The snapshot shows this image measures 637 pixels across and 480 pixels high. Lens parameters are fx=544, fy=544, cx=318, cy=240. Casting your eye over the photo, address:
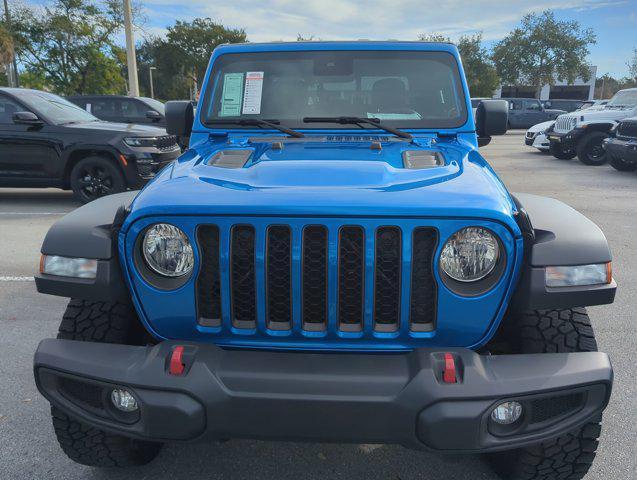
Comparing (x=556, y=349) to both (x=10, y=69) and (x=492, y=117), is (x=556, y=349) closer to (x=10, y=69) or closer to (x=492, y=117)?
(x=492, y=117)

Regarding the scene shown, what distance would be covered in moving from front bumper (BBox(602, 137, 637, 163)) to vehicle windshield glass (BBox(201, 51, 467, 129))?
967 cm

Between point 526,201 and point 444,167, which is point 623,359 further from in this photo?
point 444,167

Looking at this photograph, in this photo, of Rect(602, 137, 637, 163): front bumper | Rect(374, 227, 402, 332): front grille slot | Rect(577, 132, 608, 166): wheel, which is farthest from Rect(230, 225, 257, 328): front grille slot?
Rect(577, 132, 608, 166): wheel

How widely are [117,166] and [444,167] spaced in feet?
21.3

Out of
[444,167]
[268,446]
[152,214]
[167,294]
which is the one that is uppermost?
[444,167]

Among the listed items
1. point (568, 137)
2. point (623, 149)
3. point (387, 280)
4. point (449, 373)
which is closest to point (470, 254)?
point (387, 280)

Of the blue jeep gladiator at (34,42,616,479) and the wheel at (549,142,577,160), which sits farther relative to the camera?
the wheel at (549,142,577,160)

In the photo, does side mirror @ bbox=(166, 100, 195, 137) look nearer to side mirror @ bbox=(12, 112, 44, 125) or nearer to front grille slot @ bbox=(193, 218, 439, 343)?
front grille slot @ bbox=(193, 218, 439, 343)

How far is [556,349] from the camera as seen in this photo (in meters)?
Result: 2.01

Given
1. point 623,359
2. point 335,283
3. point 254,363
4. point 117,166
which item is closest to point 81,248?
point 254,363

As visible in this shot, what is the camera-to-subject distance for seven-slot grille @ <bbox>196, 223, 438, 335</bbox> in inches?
71.2

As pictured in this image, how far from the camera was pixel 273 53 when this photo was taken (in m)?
3.30

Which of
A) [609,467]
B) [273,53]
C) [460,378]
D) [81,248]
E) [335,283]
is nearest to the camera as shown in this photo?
[460,378]

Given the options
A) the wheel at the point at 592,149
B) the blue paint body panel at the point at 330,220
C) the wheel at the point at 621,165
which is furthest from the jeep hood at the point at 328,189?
the wheel at the point at 592,149
